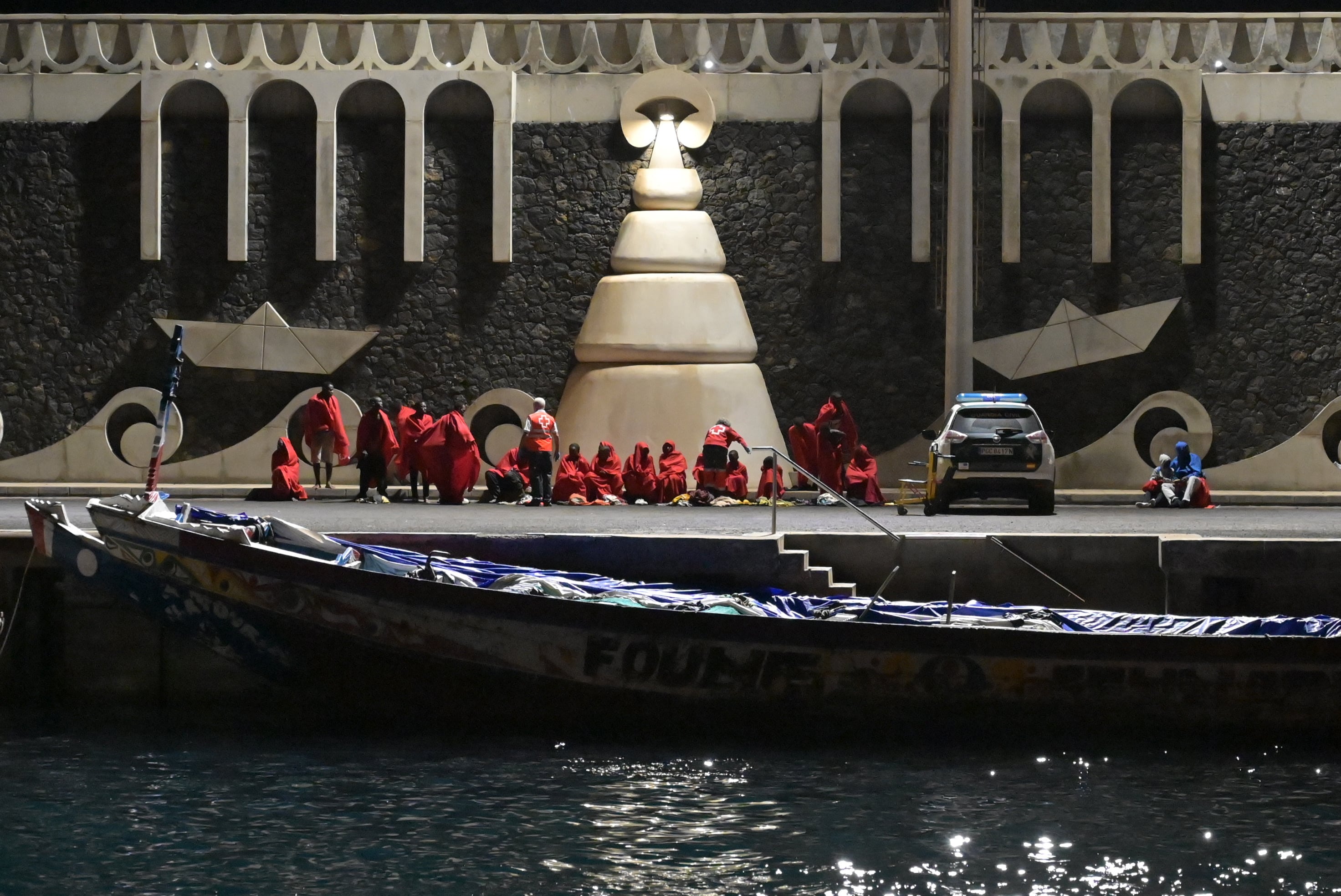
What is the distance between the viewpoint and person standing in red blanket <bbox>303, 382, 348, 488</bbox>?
23750 millimetres

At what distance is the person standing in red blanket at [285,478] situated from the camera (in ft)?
74.7

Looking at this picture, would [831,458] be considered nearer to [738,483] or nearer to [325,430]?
[738,483]

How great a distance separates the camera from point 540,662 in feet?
38.2

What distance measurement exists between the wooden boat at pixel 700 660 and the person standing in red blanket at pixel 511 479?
10471 millimetres

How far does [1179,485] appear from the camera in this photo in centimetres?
2186

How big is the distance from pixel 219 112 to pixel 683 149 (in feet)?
22.2

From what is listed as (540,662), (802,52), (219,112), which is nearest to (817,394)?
(802,52)

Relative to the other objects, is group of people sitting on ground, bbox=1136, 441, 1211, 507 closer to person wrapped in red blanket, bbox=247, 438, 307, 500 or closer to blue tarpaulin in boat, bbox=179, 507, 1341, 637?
blue tarpaulin in boat, bbox=179, 507, 1341, 637

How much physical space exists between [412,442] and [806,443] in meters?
5.31

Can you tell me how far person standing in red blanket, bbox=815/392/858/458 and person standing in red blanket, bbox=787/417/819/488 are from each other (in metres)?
0.12

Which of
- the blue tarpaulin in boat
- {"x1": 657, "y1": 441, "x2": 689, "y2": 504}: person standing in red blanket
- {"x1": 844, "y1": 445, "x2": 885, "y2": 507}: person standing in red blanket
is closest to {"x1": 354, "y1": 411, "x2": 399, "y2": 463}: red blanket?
{"x1": 657, "y1": 441, "x2": 689, "y2": 504}: person standing in red blanket

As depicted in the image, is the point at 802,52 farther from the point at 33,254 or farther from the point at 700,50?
the point at 33,254

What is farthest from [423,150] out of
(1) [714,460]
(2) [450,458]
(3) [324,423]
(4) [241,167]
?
(1) [714,460]

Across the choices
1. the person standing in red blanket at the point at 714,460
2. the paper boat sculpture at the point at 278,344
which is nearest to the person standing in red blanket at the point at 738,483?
the person standing in red blanket at the point at 714,460
